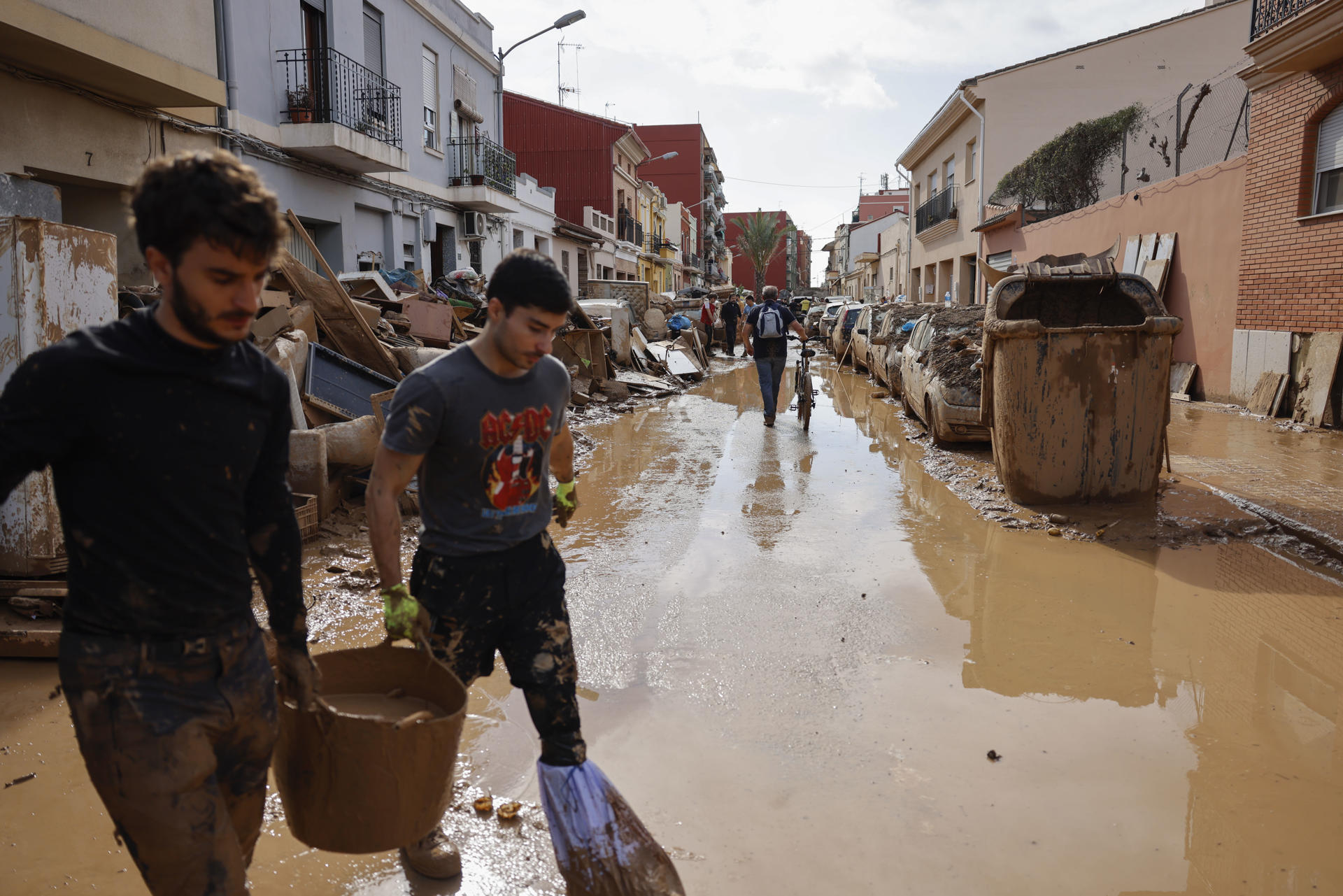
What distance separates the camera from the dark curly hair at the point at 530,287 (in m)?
2.36

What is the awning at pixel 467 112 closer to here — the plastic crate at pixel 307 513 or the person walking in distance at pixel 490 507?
the plastic crate at pixel 307 513

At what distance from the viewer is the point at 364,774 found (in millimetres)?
1975

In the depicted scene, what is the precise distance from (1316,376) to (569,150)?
31193 millimetres

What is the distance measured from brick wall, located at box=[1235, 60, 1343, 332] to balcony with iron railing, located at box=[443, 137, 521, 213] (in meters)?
14.1

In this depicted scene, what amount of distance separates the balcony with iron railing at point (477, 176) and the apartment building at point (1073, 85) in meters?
12.4

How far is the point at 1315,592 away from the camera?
5004 mm

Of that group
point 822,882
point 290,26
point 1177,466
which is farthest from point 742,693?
point 290,26

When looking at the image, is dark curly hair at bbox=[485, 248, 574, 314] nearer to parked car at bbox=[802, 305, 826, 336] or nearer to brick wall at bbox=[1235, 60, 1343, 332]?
brick wall at bbox=[1235, 60, 1343, 332]

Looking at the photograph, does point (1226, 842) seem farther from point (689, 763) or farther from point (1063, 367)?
point (1063, 367)

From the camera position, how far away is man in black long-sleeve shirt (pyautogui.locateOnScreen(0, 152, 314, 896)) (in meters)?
1.58

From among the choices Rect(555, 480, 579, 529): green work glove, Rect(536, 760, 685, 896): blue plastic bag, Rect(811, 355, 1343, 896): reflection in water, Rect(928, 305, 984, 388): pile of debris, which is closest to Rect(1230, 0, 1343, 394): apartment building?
Rect(928, 305, 984, 388): pile of debris

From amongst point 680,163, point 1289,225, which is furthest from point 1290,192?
point 680,163

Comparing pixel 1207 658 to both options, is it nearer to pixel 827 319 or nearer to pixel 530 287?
pixel 530 287

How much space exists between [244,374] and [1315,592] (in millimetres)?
5574
